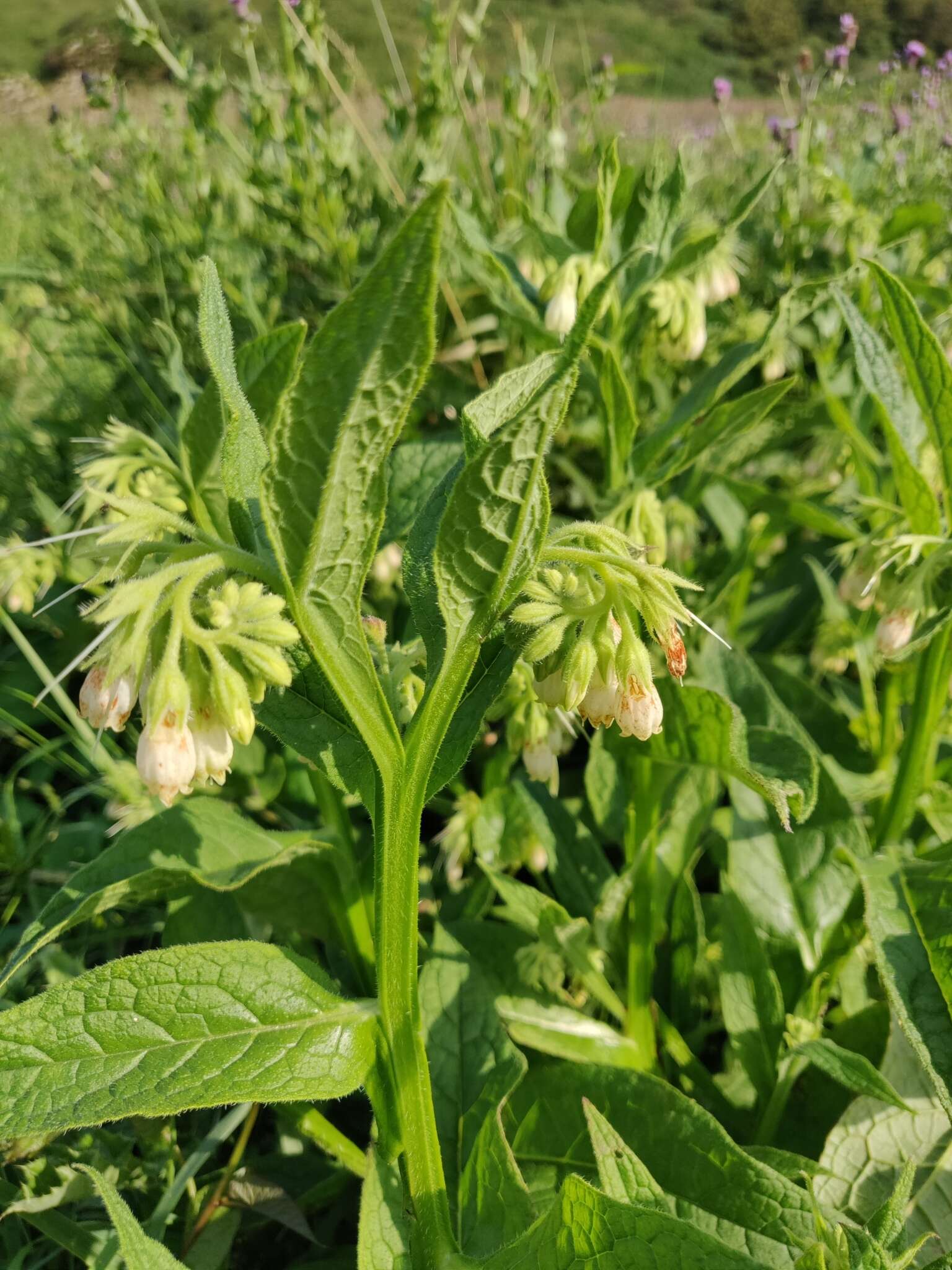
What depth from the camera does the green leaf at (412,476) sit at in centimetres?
184

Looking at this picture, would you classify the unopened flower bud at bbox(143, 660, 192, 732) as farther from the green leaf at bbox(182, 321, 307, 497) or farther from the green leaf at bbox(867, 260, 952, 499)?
the green leaf at bbox(867, 260, 952, 499)

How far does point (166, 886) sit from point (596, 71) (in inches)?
155

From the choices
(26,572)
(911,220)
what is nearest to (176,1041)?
(26,572)

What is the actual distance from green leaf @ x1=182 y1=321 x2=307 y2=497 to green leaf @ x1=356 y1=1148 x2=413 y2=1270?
1.08 meters

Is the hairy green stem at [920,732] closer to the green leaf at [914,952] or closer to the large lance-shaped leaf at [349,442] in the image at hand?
the green leaf at [914,952]

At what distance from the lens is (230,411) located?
1087mm

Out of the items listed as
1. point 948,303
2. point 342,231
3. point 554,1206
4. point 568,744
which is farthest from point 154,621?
point 342,231

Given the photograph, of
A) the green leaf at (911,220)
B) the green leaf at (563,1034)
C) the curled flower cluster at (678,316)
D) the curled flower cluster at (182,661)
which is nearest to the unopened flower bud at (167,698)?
the curled flower cluster at (182,661)

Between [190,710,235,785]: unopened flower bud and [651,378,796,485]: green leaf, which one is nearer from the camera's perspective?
[190,710,235,785]: unopened flower bud

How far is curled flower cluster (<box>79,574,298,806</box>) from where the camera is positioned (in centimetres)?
108

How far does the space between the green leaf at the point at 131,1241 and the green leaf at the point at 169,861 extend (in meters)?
0.34

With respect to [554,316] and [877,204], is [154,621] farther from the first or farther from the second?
[877,204]

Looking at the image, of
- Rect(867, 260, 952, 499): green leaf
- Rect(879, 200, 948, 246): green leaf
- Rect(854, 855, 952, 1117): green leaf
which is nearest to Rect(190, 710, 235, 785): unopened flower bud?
Rect(854, 855, 952, 1117): green leaf

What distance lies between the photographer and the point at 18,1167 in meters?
1.74
